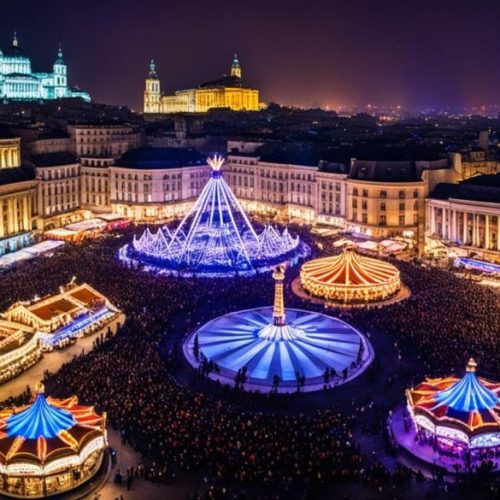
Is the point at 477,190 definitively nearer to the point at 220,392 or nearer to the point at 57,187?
the point at 220,392

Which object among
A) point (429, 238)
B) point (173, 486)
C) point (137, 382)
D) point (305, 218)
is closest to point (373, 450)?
point (173, 486)

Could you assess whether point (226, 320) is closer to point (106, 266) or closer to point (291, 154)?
point (106, 266)

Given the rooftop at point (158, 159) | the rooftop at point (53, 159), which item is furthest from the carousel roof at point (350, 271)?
the rooftop at point (53, 159)

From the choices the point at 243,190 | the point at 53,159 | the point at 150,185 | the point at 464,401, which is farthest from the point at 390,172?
the point at 464,401

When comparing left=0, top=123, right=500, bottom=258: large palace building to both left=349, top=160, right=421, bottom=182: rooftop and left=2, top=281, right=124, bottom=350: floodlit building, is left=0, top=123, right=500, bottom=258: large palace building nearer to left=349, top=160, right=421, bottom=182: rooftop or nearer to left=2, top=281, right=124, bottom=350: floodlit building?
left=349, top=160, right=421, bottom=182: rooftop

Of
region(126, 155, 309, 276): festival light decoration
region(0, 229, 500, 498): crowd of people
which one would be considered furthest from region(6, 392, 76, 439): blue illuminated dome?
region(126, 155, 309, 276): festival light decoration

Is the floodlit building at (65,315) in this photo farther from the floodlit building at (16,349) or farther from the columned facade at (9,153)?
the columned facade at (9,153)
